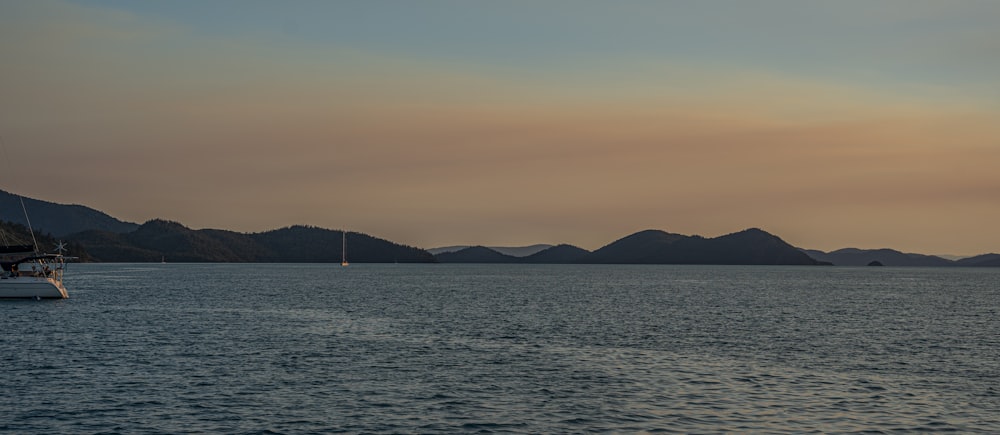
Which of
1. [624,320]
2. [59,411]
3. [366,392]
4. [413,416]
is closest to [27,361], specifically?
[59,411]

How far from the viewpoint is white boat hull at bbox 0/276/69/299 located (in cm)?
Answer: 12494

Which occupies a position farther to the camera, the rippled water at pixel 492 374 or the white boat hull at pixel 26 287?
Result: the white boat hull at pixel 26 287

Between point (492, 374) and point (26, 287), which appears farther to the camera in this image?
point (26, 287)

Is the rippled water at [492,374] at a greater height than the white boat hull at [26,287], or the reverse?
the white boat hull at [26,287]

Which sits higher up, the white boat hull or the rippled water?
the white boat hull

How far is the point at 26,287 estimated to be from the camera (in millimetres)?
125188

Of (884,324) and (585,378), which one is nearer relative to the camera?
(585,378)

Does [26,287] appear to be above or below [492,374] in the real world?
above

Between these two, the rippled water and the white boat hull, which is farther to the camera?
the white boat hull

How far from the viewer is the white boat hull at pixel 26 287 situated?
125 m

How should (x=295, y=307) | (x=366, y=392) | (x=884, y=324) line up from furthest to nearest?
(x=295, y=307) < (x=884, y=324) < (x=366, y=392)

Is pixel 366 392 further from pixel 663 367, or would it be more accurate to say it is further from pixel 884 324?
pixel 884 324

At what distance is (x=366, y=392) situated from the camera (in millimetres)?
46625

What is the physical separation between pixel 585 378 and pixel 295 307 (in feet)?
260
